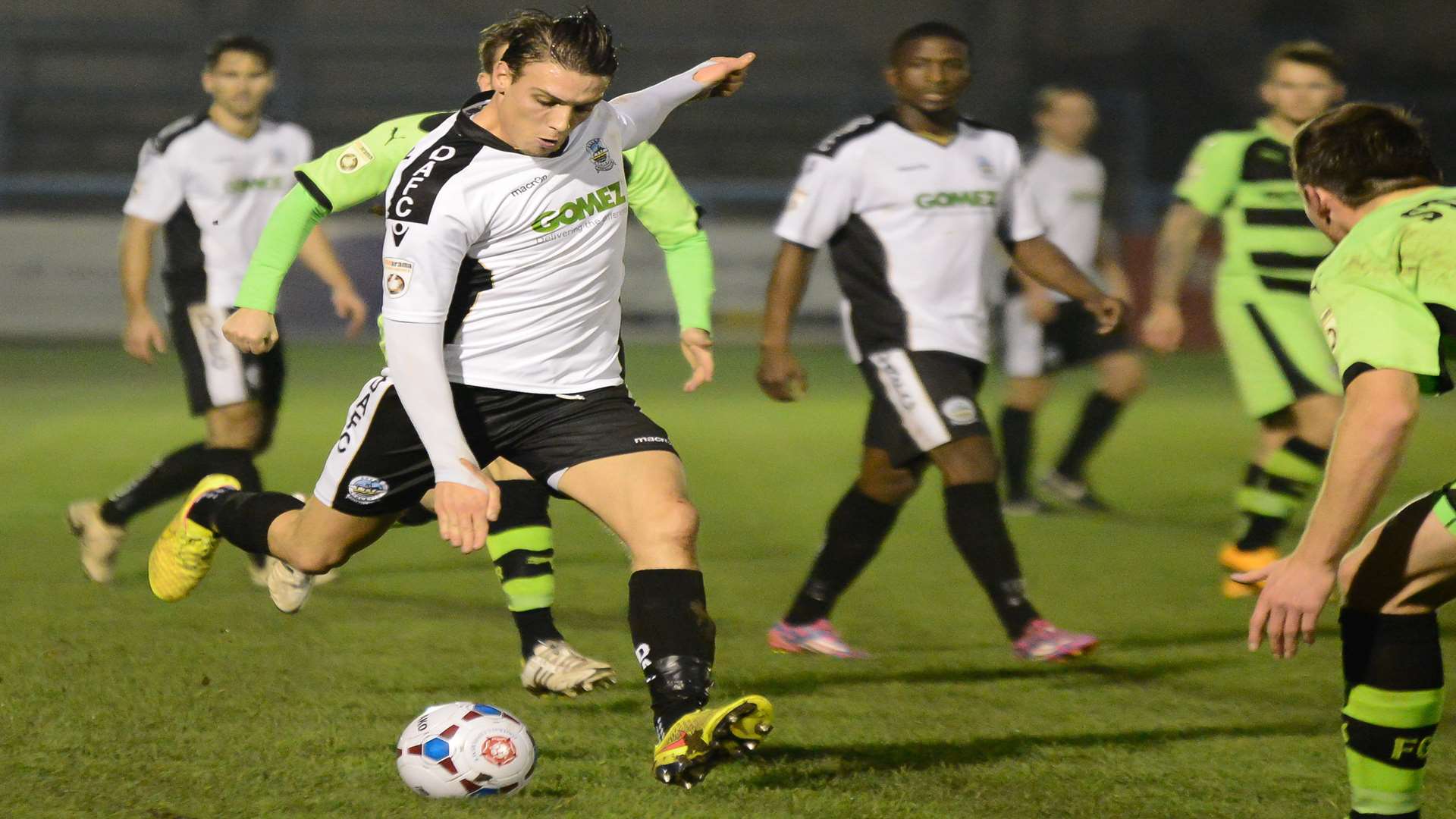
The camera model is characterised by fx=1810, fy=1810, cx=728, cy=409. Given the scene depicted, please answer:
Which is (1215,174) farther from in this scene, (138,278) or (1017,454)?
(138,278)

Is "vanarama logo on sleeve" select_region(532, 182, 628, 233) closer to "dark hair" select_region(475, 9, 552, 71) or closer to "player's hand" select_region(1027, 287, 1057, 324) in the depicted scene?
"dark hair" select_region(475, 9, 552, 71)

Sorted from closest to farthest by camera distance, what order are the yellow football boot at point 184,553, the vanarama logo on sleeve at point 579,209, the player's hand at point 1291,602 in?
1. the player's hand at point 1291,602
2. the vanarama logo on sleeve at point 579,209
3. the yellow football boot at point 184,553

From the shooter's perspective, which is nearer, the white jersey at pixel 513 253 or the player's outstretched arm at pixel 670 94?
the white jersey at pixel 513 253

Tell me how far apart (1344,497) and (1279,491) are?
377cm

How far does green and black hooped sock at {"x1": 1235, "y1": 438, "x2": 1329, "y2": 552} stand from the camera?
6473 mm

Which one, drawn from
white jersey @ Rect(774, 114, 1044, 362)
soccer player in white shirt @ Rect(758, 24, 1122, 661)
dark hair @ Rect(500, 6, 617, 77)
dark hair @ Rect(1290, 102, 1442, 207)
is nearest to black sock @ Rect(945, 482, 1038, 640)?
soccer player in white shirt @ Rect(758, 24, 1122, 661)

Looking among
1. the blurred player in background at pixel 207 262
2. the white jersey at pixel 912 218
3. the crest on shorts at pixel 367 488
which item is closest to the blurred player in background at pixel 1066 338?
the white jersey at pixel 912 218

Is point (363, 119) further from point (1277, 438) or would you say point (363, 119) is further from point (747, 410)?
point (1277, 438)

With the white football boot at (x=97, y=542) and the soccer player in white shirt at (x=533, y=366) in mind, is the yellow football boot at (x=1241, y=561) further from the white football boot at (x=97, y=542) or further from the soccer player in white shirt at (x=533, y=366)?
the white football boot at (x=97, y=542)

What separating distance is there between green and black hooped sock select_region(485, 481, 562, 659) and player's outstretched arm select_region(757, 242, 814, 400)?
0.94m

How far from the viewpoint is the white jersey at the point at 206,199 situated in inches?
254

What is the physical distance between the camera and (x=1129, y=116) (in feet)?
65.4

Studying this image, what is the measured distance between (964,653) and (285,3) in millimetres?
18078

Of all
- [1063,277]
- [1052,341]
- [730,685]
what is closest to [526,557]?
[730,685]
